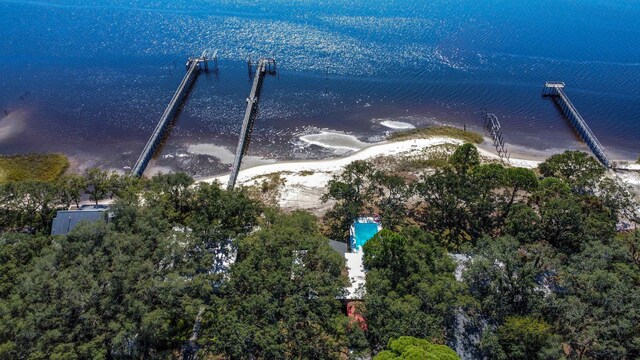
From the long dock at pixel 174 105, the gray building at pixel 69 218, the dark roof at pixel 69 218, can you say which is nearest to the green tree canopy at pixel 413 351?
the gray building at pixel 69 218

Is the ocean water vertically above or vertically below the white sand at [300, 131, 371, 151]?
above

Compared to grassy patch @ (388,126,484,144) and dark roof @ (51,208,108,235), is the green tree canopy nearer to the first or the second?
dark roof @ (51,208,108,235)

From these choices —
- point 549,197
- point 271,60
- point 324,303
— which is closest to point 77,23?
point 271,60

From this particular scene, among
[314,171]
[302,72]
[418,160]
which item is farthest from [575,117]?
[302,72]

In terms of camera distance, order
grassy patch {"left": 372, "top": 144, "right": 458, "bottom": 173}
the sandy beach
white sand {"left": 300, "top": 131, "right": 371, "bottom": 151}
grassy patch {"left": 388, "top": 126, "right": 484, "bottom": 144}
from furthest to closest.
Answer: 1. grassy patch {"left": 388, "top": 126, "right": 484, "bottom": 144}
2. white sand {"left": 300, "top": 131, "right": 371, "bottom": 151}
3. grassy patch {"left": 372, "top": 144, "right": 458, "bottom": 173}
4. the sandy beach

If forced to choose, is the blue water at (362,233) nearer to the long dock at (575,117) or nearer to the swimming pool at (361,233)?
the swimming pool at (361,233)

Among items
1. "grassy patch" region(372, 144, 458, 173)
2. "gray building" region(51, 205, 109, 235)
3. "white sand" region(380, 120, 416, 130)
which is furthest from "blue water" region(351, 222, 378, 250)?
"white sand" region(380, 120, 416, 130)

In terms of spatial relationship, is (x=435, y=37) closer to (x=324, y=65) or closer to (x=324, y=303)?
(x=324, y=65)
